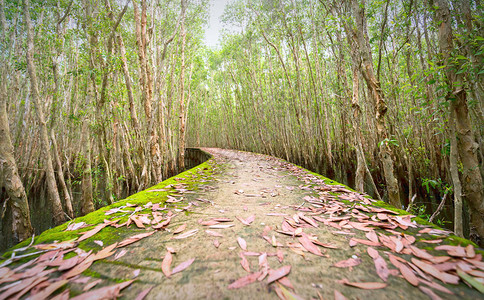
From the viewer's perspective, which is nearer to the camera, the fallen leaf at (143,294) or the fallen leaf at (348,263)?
the fallen leaf at (143,294)

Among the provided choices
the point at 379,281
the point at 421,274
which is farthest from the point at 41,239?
the point at 421,274

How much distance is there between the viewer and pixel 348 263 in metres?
1.03

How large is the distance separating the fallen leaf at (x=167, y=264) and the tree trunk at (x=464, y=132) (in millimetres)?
2676

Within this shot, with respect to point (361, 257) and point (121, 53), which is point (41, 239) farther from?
point (121, 53)

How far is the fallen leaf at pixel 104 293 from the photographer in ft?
2.56

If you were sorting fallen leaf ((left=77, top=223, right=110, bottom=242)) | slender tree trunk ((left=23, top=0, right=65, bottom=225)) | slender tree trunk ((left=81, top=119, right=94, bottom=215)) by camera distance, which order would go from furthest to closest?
slender tree trunk ((left=81, top=119, right=94, bottom=215)) < slender tree trunk ((left=23, top=0, right=65, bottom=225)) < fallen leaf ((left=77, top=223, right=110, bottom=242))

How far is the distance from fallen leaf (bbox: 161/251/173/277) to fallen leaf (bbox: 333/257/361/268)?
0.88 m

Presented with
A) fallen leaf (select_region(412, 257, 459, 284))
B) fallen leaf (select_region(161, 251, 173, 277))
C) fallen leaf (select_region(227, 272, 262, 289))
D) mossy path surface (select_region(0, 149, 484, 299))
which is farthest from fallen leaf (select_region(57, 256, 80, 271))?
fallen leaf (select_region(412, 257, 459, 284))

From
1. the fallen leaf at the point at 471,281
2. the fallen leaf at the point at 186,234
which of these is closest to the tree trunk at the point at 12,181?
the fallen leaf at the point at 186,234

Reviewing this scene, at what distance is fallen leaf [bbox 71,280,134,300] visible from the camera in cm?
78

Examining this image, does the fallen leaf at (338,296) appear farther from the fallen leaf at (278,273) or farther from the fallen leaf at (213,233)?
the fallen leaf at (213,233)

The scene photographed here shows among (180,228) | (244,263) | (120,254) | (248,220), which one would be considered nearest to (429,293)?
(244,263)

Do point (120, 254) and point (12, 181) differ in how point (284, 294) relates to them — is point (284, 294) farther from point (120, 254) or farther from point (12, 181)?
point (12, 181)

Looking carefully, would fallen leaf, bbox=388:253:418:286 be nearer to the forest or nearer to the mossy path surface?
the mossy path surface
